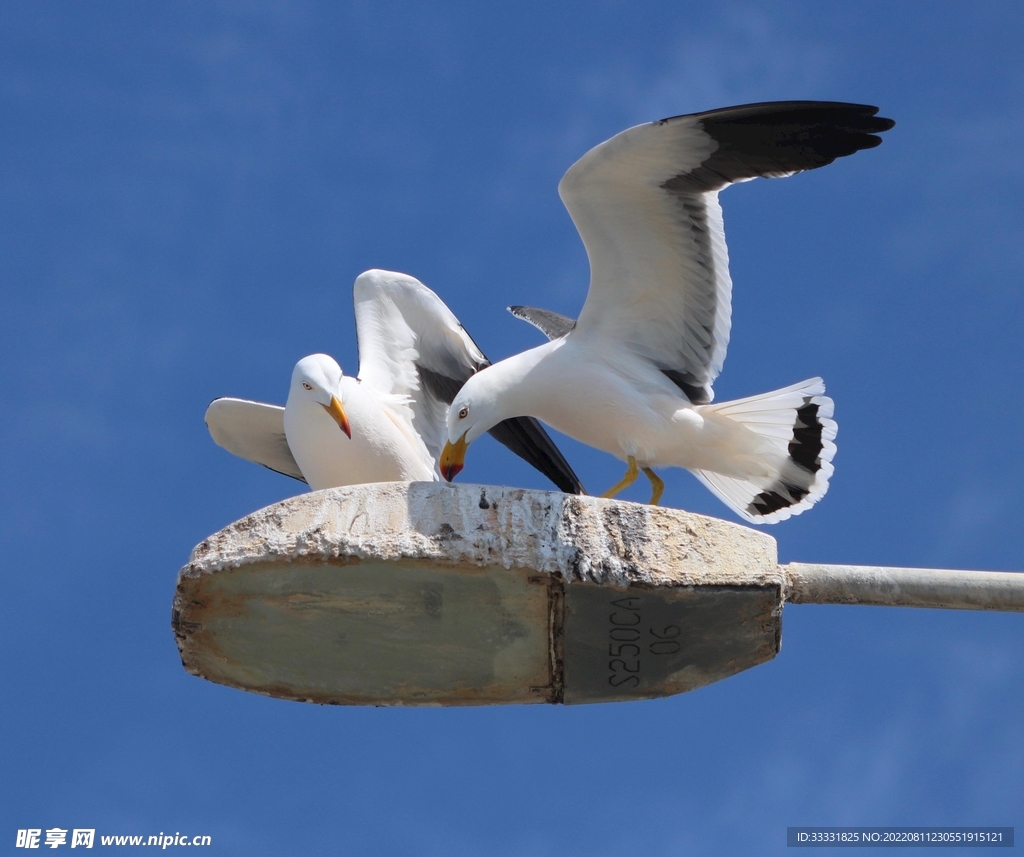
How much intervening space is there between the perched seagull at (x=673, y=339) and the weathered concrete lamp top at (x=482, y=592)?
1874mm

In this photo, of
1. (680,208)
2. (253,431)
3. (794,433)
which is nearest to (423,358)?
(253,431)

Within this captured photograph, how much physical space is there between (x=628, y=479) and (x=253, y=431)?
2.60 meters

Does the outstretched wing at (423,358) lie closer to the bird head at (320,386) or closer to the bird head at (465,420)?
the bird head at (320,386)

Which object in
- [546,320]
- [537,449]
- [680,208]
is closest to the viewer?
[680,208]

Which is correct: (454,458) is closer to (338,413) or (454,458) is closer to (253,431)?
(338,413)

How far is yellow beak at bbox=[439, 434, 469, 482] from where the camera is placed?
20.3 ft

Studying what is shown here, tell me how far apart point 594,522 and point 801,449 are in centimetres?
264

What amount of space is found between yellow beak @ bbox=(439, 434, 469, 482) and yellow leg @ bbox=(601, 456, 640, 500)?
29.6 inches

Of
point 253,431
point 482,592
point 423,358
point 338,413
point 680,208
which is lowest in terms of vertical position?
point 482,592

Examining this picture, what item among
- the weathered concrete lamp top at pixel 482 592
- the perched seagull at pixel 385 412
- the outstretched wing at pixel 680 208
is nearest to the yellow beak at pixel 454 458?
the perched seagull at pixel 385 412

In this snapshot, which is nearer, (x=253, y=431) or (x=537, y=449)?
(x=537, y=449)

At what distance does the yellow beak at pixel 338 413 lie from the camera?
5963 millimetres

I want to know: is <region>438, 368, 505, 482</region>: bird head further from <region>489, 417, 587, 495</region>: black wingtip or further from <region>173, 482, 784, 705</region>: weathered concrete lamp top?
<region>173, 482, 784, 705</region>: weathered concrete lamp top

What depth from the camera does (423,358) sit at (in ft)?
25.0
